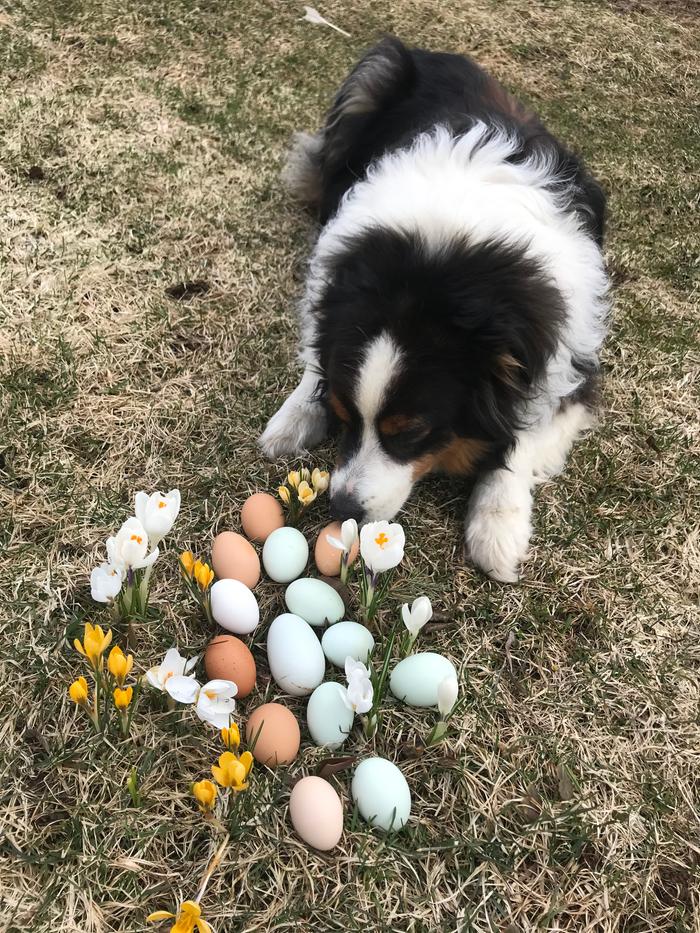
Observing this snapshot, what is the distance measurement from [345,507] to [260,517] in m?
0.30

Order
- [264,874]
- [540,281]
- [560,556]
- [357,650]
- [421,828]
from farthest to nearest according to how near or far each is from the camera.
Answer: [560,556]
[540,281]
[357,650]
[421,828]
[264,874]

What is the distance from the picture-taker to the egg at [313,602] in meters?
2.16

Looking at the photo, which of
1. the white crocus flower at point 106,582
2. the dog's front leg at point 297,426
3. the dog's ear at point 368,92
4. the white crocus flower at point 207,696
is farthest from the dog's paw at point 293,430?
the dog's ear at point 368,92

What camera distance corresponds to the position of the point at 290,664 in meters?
1.99

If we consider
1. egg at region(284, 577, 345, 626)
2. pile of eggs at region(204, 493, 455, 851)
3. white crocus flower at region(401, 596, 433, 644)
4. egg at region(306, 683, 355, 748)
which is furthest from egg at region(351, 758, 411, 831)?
egg at region(284, 577, 345, 626)

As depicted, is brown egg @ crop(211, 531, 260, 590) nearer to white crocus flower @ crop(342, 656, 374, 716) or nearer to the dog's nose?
the dog's nose

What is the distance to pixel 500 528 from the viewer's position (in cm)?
254

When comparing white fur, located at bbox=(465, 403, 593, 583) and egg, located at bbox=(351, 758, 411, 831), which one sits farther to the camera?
white fur, located at bbox=(465, 403, 593, 583)

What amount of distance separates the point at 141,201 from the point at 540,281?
243 cm

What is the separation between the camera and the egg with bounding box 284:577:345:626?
2.16m

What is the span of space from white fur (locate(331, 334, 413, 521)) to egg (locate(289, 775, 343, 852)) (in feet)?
2.93

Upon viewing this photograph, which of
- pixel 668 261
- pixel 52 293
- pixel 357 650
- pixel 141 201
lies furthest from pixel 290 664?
pixel 668 261

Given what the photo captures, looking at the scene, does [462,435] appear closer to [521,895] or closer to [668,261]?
[521,895]

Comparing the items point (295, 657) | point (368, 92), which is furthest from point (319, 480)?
point (368, 92)
